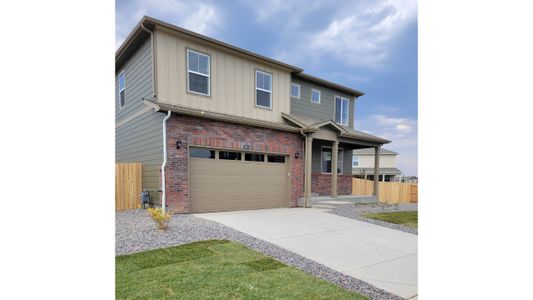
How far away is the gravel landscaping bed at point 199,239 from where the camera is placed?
361 centimetres

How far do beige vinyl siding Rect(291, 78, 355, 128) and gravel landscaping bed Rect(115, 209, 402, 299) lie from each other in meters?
7.80

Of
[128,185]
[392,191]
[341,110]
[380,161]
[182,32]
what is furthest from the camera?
[380,161]

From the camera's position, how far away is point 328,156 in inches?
546

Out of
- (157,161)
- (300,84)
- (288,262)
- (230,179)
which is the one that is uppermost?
(300,84)

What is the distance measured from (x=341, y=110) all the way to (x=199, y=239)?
11.8 metres

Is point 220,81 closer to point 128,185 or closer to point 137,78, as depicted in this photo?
point 137,78

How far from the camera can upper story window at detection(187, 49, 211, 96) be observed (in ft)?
29.4

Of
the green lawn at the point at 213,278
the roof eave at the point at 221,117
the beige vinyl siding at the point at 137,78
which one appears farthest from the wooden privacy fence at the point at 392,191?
the green lawn at the point at 213,278

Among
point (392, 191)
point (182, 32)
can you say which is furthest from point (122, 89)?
point (392, 191)
